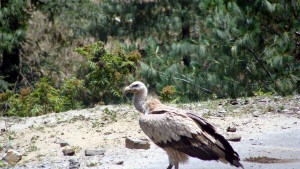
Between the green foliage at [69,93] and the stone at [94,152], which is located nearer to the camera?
the stone at [94,152]

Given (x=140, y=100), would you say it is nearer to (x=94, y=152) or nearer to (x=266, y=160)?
(x=94, y=152)

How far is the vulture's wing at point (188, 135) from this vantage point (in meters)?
6.92

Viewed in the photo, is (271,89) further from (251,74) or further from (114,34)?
(114,34)

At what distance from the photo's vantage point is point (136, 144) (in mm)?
8516

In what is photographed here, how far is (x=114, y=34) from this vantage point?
62.7ft

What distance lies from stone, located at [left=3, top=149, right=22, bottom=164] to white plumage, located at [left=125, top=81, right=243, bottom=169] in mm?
2057

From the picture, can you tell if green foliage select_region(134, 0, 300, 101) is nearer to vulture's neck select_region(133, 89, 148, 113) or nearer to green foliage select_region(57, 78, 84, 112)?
green foliage select_region(57, 78, 84, 112)

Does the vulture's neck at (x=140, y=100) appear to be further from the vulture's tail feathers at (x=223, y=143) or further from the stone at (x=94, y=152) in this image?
the vulture's tail feathers at (x=223, y=143)

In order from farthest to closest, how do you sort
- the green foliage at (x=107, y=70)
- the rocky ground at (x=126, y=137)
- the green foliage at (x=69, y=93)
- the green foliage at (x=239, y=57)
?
the green foliage at (x=239, y=57)
the green foliage at (x=107, y=70)
the green foliage at (x=69, y=93)
the rocky ground at (x=126, y=137)

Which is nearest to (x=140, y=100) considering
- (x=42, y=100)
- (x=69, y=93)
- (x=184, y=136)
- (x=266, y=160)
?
(x=184, y=136)

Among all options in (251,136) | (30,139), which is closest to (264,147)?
(251,136)

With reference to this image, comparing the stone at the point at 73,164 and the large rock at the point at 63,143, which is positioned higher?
the stone at the point at 73,164

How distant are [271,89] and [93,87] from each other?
4043 mm

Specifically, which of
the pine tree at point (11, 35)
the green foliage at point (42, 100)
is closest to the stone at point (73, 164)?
the green foliage at point (42, 100)
